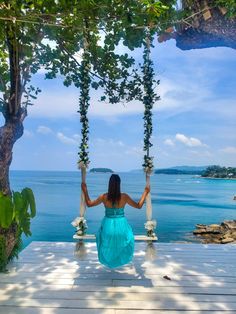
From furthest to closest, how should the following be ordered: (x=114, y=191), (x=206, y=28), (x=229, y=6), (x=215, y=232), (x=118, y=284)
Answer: (x=215, y=232)
(x=206, y=28)
(x=229, y=6)
(x=114, y=191)
(x=118, y=284)

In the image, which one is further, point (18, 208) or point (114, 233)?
point (114, 233)

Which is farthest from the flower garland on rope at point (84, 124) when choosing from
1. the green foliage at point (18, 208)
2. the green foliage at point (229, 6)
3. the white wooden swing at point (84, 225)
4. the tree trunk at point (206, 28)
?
the green foliage at point (18, 208)

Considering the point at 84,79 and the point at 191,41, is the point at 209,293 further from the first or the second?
the point at 191,41

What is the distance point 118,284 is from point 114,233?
598mm

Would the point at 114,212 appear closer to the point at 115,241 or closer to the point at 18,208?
the point at 115,241

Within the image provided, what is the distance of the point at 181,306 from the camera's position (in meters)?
4.00

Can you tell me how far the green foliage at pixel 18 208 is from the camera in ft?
7.32

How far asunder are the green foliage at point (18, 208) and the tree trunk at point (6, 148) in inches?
124

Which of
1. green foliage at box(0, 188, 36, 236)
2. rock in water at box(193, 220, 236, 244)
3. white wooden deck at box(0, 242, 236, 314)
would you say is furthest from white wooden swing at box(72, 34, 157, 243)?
rock in water at box(193, 220, 236, 244)

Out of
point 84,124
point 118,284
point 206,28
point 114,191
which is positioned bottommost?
point 118,284

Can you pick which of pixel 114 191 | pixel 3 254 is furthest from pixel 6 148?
pixel 114 191

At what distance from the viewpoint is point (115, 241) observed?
4.74 metres

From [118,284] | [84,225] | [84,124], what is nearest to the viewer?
[118,284]

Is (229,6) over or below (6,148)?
over
